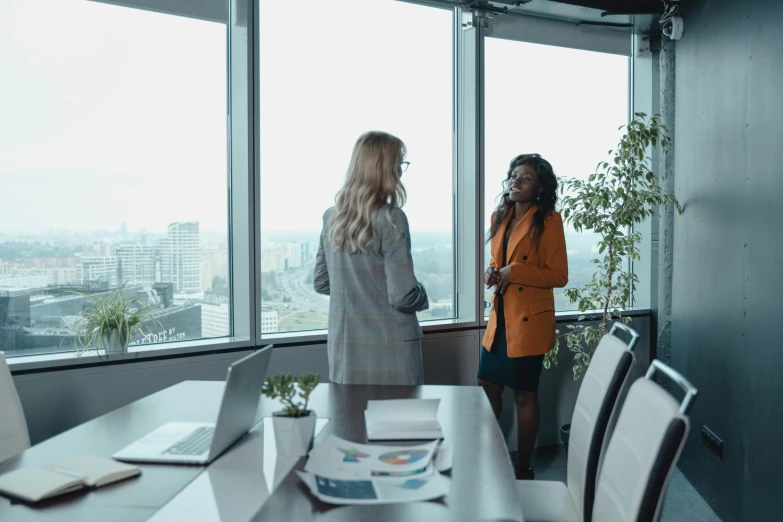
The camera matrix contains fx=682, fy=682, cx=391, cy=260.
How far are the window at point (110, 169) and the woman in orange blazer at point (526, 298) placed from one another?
1487 millimetres

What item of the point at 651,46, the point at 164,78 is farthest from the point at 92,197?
the point at 651,46

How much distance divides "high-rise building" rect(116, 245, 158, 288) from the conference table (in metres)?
1.39

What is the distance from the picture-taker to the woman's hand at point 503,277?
355cm

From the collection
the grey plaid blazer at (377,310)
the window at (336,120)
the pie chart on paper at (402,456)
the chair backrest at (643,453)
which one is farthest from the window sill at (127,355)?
the chair backrest at (643,453)

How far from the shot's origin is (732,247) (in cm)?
321

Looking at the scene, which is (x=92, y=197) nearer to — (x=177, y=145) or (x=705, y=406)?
(x=177, y=145)

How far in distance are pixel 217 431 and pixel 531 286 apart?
7.35ft

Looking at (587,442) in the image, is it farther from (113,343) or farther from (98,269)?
(98,269)

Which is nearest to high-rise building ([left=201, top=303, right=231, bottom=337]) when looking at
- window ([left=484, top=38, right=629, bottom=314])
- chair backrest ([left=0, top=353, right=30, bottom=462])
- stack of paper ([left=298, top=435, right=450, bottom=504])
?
chair backrest ([left=0, top=353, right=30, bottom=462])

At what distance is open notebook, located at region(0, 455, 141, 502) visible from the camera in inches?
56.7

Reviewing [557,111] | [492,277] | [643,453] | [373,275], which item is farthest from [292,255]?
[643,453]

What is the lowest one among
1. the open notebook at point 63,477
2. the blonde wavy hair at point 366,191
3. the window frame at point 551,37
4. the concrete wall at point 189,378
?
the concrete wall at point 189,378

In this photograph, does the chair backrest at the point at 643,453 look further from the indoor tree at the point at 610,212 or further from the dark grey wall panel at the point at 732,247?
the indoor tree at the point at 610,212

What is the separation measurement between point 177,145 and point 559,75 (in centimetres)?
262
